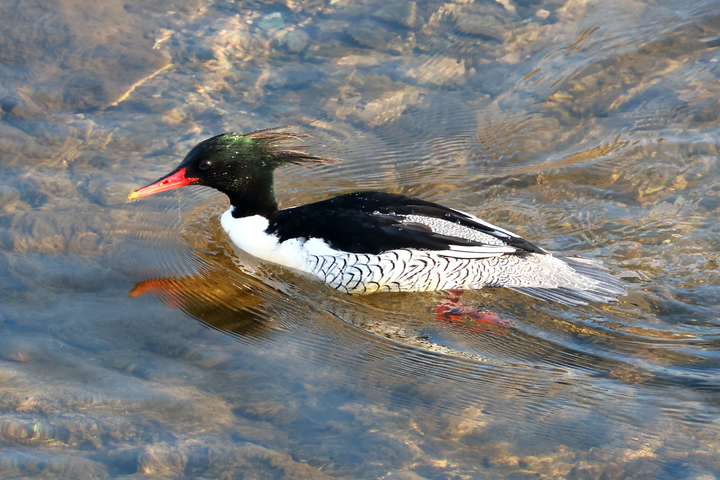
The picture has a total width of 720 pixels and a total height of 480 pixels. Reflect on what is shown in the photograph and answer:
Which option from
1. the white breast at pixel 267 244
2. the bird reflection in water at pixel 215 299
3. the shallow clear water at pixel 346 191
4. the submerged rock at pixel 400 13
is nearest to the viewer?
the shallow clear water at pixel 346 191

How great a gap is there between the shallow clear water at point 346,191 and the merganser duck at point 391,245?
0.63 feet

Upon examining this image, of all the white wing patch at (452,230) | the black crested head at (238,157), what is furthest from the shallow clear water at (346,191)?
the black crested head at (238,157)

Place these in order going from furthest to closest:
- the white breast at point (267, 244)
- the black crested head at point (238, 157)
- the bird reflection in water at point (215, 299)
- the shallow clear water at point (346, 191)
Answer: the black crested head at point (238, 157) < the white breast at point (267, 244) < the bird reflection in water at point (215, 299) < the shallow clear water at point (346, 191)

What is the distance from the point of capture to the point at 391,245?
556 cm

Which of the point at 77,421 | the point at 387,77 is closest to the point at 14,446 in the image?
the point at 77,421

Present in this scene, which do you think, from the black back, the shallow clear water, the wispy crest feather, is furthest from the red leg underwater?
the wispy crest feather

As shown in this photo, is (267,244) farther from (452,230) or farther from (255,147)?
(452,230)

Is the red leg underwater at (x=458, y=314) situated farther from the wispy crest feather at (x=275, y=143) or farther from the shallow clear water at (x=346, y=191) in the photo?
the wispy crest feather at (x=275, y=143)

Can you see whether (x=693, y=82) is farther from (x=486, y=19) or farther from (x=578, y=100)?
(x=486, y=19)

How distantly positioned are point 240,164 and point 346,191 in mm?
1447

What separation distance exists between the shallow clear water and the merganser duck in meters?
0.19

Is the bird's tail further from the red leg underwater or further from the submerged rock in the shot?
the submerged rock

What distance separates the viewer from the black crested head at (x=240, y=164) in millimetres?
5910

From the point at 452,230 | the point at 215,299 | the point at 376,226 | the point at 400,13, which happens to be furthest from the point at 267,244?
the point at 400,13
